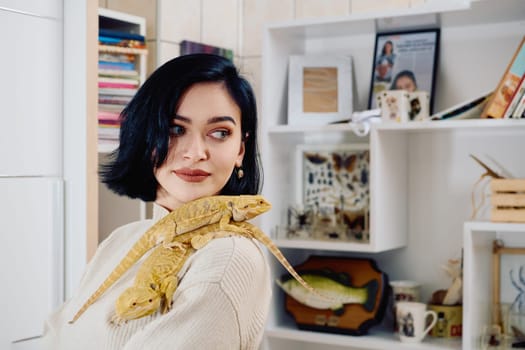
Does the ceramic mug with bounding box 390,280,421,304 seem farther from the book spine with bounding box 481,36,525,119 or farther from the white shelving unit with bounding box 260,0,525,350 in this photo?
the book spine with bounding box 481,36,525,119

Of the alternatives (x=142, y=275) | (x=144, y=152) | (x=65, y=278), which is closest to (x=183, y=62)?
(x=144, y=152)

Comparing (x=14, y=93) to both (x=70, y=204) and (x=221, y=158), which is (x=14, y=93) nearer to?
(x=70, y=204)

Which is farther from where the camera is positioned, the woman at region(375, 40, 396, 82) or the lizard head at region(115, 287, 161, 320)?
the woman at region(375, 40, 396, 82)

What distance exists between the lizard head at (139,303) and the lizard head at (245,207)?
147 mm

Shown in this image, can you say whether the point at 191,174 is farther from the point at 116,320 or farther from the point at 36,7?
the point at 36,7

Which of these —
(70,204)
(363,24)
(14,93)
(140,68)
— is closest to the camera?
(14,93)

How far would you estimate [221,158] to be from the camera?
901 millimetres

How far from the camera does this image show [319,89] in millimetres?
2420

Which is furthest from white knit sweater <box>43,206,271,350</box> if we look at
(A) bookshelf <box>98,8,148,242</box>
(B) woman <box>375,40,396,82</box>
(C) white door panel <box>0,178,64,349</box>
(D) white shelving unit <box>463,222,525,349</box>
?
(B) woman <box>375,40,396,82</box>

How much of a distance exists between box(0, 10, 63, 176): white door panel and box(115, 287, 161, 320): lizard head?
1.03 m

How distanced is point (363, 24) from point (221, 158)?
151 centimetres

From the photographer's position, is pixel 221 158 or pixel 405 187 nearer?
pixel 221 158

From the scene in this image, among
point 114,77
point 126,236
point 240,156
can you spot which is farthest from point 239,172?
point 114,77

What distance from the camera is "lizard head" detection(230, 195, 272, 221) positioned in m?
0.90
